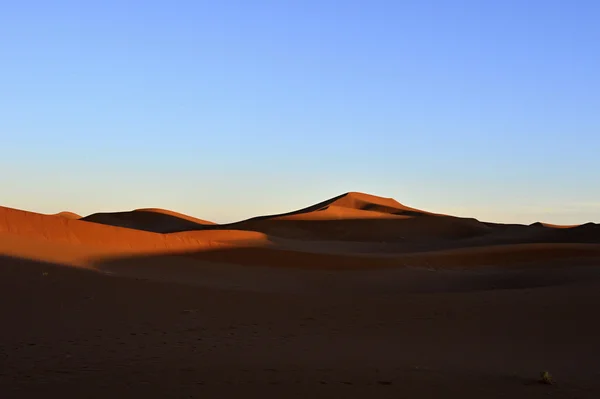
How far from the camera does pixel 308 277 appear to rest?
20.2m

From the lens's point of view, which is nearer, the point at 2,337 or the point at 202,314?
the point at 2,337

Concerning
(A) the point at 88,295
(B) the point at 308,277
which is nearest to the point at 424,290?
(B) the point at 308,277

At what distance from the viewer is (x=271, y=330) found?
10031 mm

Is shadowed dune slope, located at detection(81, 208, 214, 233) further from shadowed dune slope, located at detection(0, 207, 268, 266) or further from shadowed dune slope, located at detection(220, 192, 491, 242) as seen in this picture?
shadowed dune slope, located at detection(0, 207, 268, 266)

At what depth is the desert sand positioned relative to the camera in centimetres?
679

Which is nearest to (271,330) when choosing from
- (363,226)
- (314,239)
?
(314,239)

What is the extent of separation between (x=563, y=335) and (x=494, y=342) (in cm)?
119

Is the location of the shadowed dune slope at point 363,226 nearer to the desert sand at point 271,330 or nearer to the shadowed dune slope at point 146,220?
the shadowed dune slope at point 146,220

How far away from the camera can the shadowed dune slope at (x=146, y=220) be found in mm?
60812

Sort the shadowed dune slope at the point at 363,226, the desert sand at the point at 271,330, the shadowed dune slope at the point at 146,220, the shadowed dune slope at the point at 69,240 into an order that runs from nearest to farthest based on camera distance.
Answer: the desert sand at the point at 271,330
the shadowed dune slope at the point at 69,240
the shadowed dune slope at the point at 363,226
the shadowed dune slope at the point at 146,220

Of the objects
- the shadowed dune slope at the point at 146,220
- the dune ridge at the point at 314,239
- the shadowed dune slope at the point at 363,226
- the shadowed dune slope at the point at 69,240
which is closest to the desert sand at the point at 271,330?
the shadowed dune slope at the point at 69,240

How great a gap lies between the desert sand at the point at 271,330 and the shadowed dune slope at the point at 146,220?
3922 cm

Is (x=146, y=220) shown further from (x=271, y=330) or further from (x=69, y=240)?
(x=271, y=330)

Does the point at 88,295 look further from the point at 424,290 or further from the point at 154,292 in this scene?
the point at 424,290
